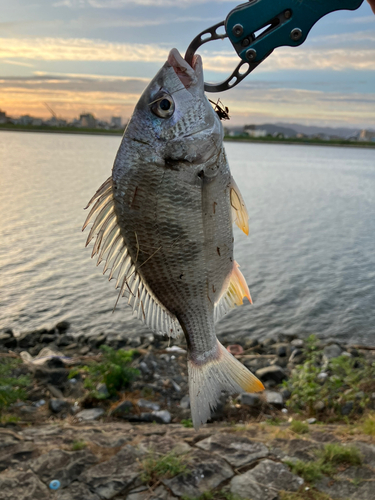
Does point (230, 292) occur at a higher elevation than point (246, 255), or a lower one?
higher

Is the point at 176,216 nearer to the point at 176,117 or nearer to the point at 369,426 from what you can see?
the point at 176,117

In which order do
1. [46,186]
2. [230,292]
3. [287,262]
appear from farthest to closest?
[46,186] < [287,262] < [230,292]

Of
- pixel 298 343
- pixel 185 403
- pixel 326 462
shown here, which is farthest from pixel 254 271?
pixel 326 462

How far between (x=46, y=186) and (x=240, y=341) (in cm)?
1888

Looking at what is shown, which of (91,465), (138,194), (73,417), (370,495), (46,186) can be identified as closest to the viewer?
(138,194)

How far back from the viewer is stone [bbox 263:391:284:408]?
621cm

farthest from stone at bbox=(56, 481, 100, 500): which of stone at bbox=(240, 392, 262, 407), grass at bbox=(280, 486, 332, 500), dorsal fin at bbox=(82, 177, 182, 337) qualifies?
stone at bbox=(240, 392, 262, 407)

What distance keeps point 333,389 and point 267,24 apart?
5.50 metres

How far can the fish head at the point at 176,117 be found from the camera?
1990mm

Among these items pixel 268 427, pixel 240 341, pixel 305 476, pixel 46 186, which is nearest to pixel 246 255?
pixel 240 341

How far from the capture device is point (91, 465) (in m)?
4.28

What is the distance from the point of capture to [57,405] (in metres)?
5.96

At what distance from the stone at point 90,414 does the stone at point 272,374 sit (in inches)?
102

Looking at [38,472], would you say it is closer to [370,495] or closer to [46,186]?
[370,495]
